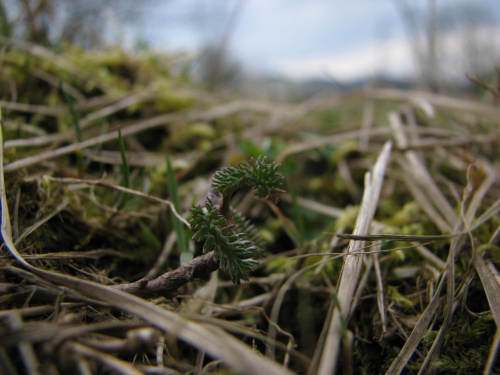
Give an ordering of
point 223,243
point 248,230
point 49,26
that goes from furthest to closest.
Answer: point 49,26, point 248,230, point 223,243

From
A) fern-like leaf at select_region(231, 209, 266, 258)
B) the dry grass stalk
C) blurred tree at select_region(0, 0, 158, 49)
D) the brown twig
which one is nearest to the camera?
the dry grass stalk

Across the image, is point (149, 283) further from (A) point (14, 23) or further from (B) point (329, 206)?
(A) point (14, 23)

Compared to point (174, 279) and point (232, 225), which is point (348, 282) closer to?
point (232, 225)

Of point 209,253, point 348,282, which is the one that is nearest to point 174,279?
point 209,253

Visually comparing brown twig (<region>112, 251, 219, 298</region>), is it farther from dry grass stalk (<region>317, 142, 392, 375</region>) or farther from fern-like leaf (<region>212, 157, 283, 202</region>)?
dry grass stalk (<region>317, 142, 392, 375</region>)

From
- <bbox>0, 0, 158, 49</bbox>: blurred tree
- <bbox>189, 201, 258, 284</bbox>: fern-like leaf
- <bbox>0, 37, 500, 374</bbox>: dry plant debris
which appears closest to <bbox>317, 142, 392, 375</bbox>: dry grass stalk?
<bbox>0, 37, 500, 374</bbox>: dry plant debris

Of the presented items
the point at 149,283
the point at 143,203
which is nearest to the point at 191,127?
the point at 143,203
